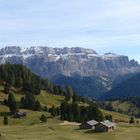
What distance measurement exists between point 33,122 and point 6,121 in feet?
39.9

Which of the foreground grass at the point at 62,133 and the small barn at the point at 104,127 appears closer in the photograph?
the foreground grass at the point at 62,133

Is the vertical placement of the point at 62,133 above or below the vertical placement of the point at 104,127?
below

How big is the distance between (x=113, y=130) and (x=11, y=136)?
1523 inches

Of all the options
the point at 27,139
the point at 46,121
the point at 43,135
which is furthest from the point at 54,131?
the point at 46,121

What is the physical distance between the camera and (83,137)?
14538 centimetres

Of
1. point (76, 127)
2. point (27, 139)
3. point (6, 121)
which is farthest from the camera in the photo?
point (6, 121)

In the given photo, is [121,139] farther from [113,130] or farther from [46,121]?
[46,121]

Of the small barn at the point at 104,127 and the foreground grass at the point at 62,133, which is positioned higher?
the small barn at the point at 104,127

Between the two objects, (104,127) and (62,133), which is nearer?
(62,133)

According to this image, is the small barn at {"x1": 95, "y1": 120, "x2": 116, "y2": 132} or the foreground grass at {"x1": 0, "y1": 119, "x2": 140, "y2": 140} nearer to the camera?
the foreground grass at {"x1": 0, "y1": 119, "x2": 140, "y2": 140}

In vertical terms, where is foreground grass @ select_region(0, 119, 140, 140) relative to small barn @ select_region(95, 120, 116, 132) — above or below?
below

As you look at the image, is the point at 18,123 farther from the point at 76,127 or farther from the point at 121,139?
the point at 121,139

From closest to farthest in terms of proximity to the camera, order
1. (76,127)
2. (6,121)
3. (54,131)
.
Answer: (54,131), (76,127), (6,121)

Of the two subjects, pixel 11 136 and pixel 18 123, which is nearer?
pixel 11 136
